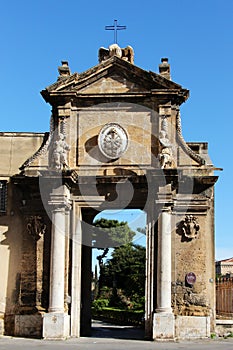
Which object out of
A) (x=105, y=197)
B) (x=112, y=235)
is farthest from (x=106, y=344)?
(x=112, y=235)

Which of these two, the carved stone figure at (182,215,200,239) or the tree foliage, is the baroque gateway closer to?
the carved stone figure at (182,215,200,239)

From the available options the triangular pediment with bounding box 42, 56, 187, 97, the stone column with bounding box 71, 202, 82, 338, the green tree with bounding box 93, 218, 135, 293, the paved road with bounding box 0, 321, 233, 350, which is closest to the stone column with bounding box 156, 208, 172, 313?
the paved road with bounding box 0, 321, 233, 350

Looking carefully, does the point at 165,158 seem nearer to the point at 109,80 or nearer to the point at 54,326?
the point at 109,80

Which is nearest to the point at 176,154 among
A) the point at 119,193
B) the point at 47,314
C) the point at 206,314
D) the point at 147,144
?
the point at 147,144

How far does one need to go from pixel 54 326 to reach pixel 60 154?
5.25 metres

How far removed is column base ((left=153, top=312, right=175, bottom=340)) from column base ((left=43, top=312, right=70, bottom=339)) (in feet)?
8.83

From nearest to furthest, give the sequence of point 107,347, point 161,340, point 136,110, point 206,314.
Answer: point 107,347
point 161,340
point 206,314
point 136,110

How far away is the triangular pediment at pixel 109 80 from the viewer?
19328 mm

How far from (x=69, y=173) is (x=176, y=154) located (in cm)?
365

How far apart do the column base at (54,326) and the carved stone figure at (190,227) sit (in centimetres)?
461

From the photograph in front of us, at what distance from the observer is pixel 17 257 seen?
62.7ft

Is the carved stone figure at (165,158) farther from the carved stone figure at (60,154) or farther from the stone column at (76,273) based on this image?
the stone column at (76,273)

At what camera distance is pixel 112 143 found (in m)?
19.1

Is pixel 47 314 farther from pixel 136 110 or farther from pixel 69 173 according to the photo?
pixel 136 110
